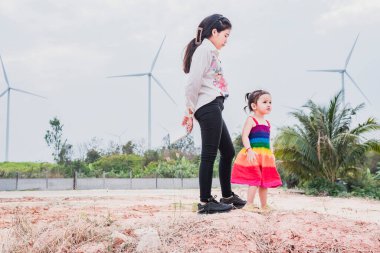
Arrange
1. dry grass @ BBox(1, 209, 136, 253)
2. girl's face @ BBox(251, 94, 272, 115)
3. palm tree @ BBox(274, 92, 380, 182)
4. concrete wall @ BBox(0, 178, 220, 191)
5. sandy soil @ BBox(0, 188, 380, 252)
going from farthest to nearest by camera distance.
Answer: concrete wall @ BBox(0, 178, 220, 191)
palm tree @ BBox(274, 92, 380, 182)
girl's face @ BBox(251, 94, 272, 115)
dry grass @ BBox(1, 209, 136, 253)
sandy soil @ BBox(0, 188, 380, 252)

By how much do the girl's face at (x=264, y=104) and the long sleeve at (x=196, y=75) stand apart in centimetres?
83

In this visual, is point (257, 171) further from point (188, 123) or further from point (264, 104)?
point (188, 123)

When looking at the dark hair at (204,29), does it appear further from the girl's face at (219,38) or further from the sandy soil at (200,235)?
the sandy soil at (200,235)

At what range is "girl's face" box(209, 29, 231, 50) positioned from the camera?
13.2ft

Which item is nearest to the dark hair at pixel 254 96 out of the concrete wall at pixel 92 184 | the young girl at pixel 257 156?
the young girl at pixel 257 156

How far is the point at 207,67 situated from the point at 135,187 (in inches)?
689

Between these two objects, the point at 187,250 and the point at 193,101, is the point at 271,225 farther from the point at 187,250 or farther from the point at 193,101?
the point at 193,101

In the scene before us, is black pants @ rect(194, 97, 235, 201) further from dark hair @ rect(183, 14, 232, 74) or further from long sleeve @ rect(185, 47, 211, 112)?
dark hair @ rect(183, 14, 232, 74)

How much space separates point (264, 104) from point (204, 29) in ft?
3.10

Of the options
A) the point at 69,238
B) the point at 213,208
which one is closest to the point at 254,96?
the point at 213,208

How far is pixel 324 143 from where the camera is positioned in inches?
580

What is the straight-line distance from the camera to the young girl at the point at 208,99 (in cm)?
380

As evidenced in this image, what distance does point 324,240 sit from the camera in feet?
10.5

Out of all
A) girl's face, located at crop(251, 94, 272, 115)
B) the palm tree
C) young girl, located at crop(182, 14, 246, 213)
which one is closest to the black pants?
young girl, located at crop(182, 14, 246, 213)
